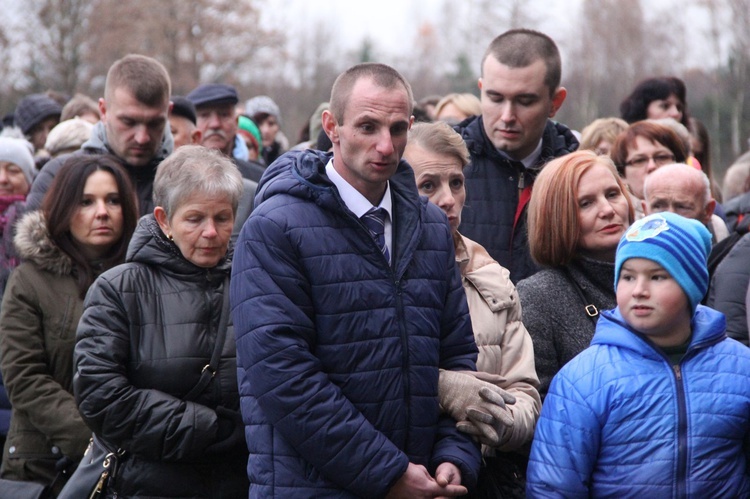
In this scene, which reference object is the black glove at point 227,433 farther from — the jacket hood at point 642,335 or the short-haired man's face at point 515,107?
the short-haired man's face at point 515,107

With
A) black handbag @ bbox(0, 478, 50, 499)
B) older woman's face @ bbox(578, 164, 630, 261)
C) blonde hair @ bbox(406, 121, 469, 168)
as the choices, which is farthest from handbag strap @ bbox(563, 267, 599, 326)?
black handbag @ bbox(0, 478, 50, 499)

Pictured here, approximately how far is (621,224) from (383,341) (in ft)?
5.14

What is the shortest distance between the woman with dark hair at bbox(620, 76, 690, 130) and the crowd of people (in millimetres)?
2571

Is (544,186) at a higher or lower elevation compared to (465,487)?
higher

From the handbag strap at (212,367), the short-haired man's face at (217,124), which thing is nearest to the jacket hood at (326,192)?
the handbag strap at (212,367)

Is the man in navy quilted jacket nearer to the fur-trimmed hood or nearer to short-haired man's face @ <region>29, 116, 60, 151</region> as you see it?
the fur-trimmed hood

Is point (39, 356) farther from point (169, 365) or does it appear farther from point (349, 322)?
point (349, 322)

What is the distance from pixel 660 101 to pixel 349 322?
17.4 feet

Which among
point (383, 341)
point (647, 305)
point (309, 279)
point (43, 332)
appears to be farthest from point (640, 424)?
point (43, 332)

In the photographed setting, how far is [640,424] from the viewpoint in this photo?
3545 millimetres

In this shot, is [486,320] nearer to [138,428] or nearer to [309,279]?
[309,279]

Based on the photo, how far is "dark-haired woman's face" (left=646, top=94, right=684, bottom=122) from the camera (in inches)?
309

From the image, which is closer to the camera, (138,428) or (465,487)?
(465,487)

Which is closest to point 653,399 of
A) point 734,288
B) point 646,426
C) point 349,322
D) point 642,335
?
point 646,426
